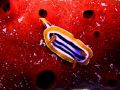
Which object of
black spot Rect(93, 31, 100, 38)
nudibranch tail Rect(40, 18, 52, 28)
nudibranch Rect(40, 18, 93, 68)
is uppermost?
nudibranch tail Rect(40, 18, 52, 28)

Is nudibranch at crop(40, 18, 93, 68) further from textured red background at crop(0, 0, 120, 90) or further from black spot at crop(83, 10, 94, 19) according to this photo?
black spot at crop(83, 10, 94, 19)

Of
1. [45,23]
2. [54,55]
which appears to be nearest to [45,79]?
[54,55]

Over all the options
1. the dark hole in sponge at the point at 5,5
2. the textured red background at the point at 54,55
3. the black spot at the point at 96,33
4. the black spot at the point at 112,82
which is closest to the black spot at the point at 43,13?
the textured red background at the point at 54,55

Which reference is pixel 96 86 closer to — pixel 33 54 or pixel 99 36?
pixel 99 36

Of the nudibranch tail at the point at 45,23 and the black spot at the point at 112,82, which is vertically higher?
the nudibranch tail at the point at 45,23

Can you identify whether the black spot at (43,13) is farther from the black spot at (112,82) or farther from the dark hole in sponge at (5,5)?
the black spot at (112,82)

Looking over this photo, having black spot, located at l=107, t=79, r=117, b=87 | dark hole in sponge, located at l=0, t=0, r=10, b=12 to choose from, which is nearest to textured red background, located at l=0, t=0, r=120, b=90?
black spot, located at l=107, t=79, r=117, b=87
